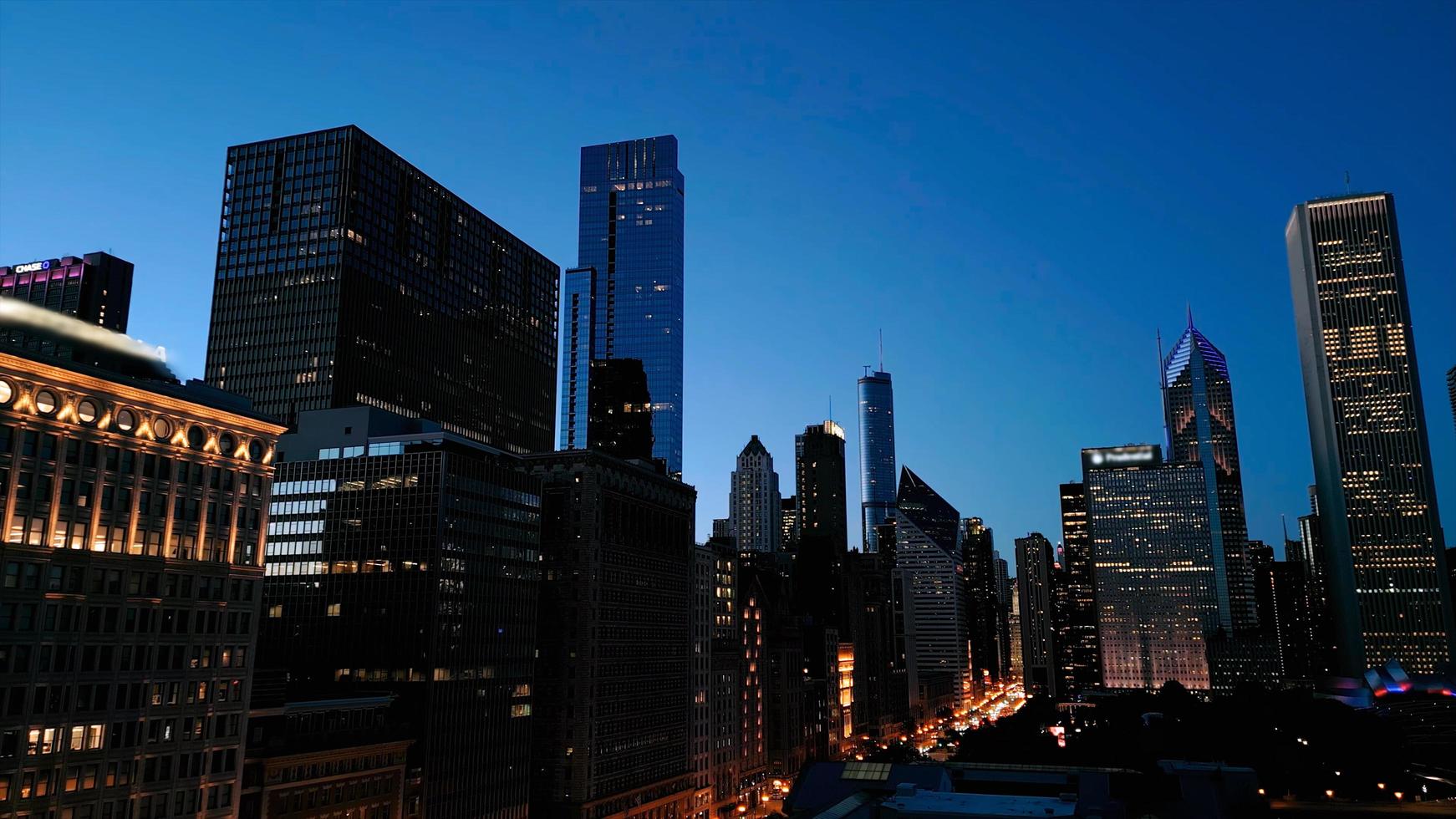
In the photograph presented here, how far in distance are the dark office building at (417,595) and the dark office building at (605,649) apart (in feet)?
35.2

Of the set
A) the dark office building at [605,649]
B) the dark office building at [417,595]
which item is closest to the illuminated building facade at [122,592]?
the dark office building at [417,595]

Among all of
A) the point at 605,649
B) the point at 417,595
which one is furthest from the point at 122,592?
the point at 605,649

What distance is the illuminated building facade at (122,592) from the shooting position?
87.7 meters

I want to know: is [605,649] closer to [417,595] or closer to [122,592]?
[417,595]

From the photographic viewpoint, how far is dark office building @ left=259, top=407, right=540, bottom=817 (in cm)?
13262

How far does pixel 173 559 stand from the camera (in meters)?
99.8

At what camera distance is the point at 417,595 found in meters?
135

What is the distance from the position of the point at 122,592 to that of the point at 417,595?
43627 mm

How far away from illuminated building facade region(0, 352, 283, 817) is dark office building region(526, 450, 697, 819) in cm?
6119

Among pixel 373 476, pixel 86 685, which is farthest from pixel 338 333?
pixel 86 685

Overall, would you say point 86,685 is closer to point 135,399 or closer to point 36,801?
point 36,801

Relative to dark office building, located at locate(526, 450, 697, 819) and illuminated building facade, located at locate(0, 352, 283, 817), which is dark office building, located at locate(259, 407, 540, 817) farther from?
illuminated building facade, located at locate(0, 352, 283, 817)

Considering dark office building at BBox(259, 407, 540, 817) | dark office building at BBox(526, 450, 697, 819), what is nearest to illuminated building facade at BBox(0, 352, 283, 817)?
dark office building at BBox(259, 407, 540, 817)

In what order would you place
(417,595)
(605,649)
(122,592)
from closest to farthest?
(122,592) → (417,595) → (605,649)
